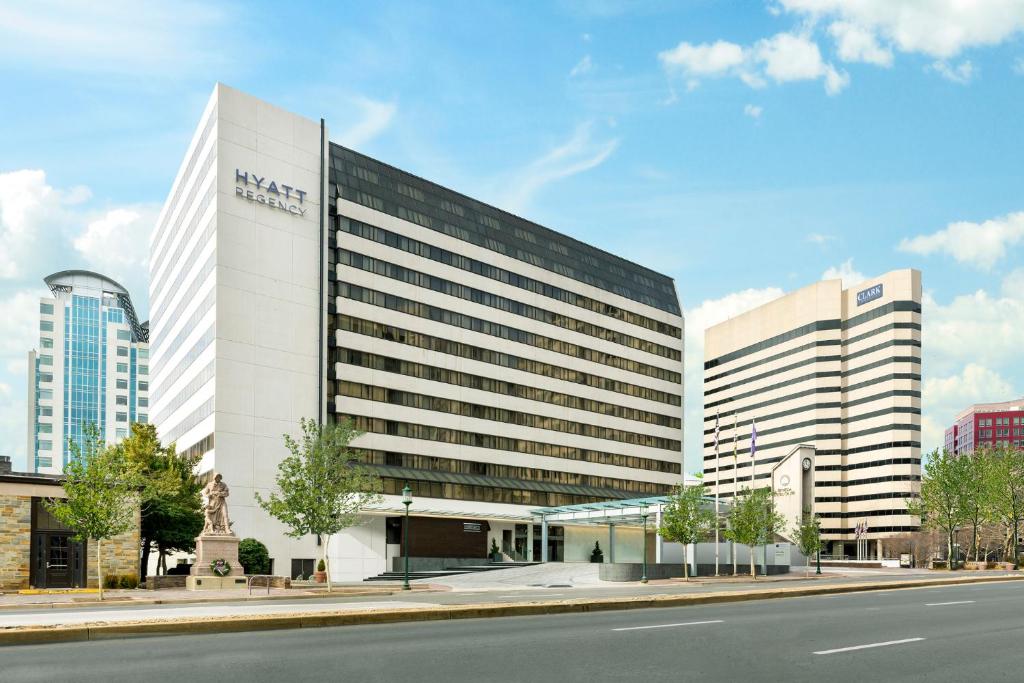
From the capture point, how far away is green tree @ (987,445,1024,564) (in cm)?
9119

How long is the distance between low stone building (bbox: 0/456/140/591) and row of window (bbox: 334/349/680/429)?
35.6 meters

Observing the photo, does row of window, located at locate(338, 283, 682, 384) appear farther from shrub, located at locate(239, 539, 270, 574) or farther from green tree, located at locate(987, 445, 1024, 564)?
green tree, located at locate(987, 445, 1024, 564)

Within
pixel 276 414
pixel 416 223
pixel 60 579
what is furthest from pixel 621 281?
pixel 60 579

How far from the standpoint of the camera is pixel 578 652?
14.0 meters

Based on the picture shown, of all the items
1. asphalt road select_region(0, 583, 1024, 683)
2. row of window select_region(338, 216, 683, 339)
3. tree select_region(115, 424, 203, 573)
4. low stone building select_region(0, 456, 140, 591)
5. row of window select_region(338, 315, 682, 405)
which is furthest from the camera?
row of window select_region(338, 216, 683, 339)

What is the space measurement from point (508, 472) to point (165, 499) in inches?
1547

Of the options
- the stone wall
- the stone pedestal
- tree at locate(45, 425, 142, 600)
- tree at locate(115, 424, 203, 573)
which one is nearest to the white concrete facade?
tree at locate(115, 424, 203, 573)

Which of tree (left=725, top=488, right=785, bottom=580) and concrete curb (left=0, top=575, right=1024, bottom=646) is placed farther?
tree (left=725, top=488, right=785, bottom=580)

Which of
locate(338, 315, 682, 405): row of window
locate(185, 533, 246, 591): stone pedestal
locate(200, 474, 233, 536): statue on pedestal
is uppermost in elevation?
locate(338, 315, 682, 405): row of window

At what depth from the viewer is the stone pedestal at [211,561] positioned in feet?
146

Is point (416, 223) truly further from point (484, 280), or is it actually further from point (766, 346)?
point (766, 346)

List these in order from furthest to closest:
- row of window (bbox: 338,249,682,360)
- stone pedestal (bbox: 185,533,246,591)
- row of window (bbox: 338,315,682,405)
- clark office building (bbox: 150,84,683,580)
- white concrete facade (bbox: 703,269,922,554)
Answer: white concrete facade (bbox: 703,269,922,554) → row of window (bbox: 338,249,682,360) → row of window (bbox: 338,315,682,405) → clark office building (bbox: 150,84,683,580) → stone pedestal (bbox: 185,533,246,591)

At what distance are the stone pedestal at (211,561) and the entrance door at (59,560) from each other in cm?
507

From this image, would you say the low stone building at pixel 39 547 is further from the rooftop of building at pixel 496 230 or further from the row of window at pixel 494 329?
the rooftop of building at pixel 496 230
